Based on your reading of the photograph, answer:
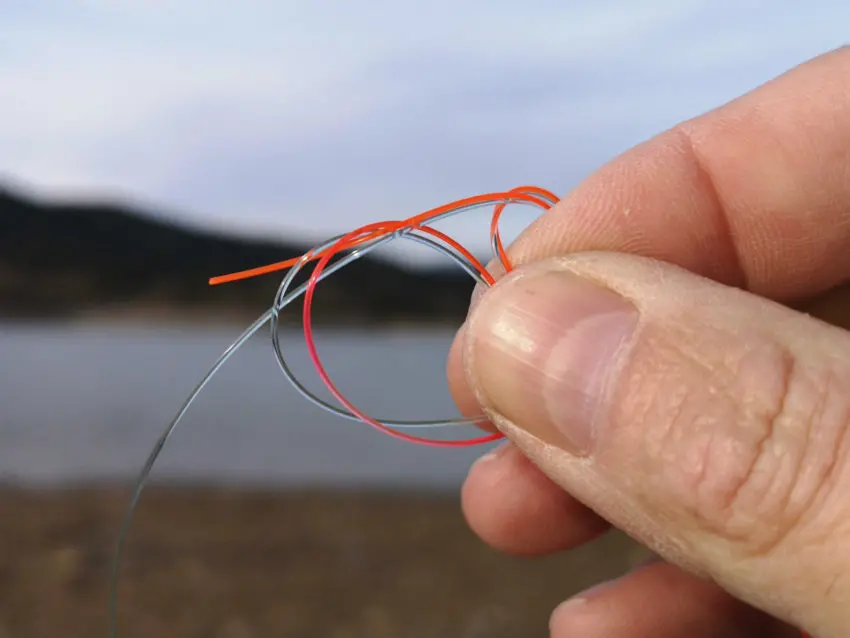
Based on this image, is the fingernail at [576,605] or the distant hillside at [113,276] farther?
the distant hillside at [113,276]

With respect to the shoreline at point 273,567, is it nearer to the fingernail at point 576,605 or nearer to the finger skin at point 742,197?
the fingernail at point 576,605

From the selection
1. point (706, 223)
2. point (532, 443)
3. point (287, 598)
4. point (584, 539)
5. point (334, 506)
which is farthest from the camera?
point (334, 506)

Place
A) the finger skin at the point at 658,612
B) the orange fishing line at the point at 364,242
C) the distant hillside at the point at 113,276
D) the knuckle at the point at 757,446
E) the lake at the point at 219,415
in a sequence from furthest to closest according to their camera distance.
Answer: the distant hillside at the point at 113,276, the lake at the point at 219,415, the finger skin at the point at 658,612, the orange fishing line at the point at 364,242, the knuckle at the point at 757,446

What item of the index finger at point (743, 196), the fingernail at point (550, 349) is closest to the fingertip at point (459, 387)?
the index finger at point (743, 196)

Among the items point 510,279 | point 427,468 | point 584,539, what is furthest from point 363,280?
point 510,279

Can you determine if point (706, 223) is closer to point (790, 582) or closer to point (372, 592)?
point (790, 582)

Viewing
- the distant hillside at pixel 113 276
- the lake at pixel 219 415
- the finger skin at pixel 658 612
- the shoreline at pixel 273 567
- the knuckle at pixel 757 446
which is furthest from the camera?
the distant hillside at pixel 113 276

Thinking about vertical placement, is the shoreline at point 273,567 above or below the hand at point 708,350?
below

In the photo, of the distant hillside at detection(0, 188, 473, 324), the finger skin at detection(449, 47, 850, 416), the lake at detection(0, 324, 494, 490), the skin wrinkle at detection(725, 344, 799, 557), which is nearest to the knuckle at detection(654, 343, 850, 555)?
the skin wrinkle at detection(725, 344, 799, 557)
